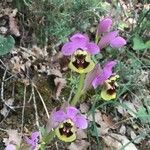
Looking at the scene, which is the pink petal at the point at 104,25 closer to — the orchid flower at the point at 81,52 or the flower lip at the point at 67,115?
the orchid flower at the point at 81,52

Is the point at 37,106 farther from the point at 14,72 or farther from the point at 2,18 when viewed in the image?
the point at 2,18

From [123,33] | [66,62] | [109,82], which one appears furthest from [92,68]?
[123,33]

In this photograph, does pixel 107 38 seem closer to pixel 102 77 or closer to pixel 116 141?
pixel 102 77

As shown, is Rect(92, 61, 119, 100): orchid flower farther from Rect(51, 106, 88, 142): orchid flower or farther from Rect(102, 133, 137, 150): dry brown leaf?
Rect(102, 133, 137, 150): dry brown leaf

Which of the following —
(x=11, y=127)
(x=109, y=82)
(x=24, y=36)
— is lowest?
(x=11, y=127)

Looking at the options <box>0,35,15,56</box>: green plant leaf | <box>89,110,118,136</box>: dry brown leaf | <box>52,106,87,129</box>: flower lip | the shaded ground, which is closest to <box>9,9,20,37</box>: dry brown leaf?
the shaded ground

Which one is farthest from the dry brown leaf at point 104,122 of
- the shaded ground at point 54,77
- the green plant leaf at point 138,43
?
the green plant leaf at point 138,43
